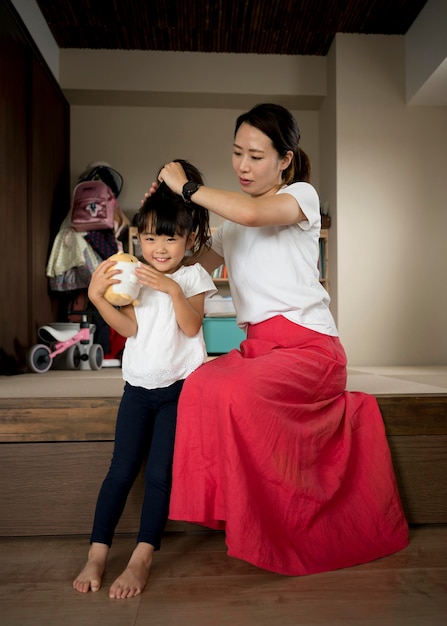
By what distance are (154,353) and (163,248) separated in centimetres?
26

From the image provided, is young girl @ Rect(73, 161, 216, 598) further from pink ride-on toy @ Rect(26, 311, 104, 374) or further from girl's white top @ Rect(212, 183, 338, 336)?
pink ride-on toy @ Rect(26, 311, 104, 374)

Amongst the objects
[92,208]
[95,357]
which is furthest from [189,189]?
[92,208]

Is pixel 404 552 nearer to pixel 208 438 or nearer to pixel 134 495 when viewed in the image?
pixel 208 438

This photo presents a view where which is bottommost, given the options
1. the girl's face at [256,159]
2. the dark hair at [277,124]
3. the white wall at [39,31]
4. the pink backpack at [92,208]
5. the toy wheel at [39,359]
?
the toy wheel at [39,359]

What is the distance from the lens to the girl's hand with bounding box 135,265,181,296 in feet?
4.16

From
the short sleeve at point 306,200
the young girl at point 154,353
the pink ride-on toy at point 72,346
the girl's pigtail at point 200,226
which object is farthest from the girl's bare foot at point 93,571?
the pink ride-on toy at point 72,346

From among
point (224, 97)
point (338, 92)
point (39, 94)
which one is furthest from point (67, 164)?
point (338, 92)

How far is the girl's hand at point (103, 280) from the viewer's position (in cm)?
127

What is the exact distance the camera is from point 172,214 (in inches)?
52.8

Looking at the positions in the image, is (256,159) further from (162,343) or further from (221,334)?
(221,334)

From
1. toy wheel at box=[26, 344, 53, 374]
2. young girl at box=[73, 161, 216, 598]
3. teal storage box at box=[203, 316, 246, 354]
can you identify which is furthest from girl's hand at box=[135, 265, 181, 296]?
teal storage box at box=[203, 316, 246, 354]

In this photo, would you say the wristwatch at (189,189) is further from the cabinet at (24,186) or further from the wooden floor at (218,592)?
the cabinet at (24,186)

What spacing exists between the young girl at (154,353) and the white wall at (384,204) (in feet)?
8.61

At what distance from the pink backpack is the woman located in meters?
2.24
